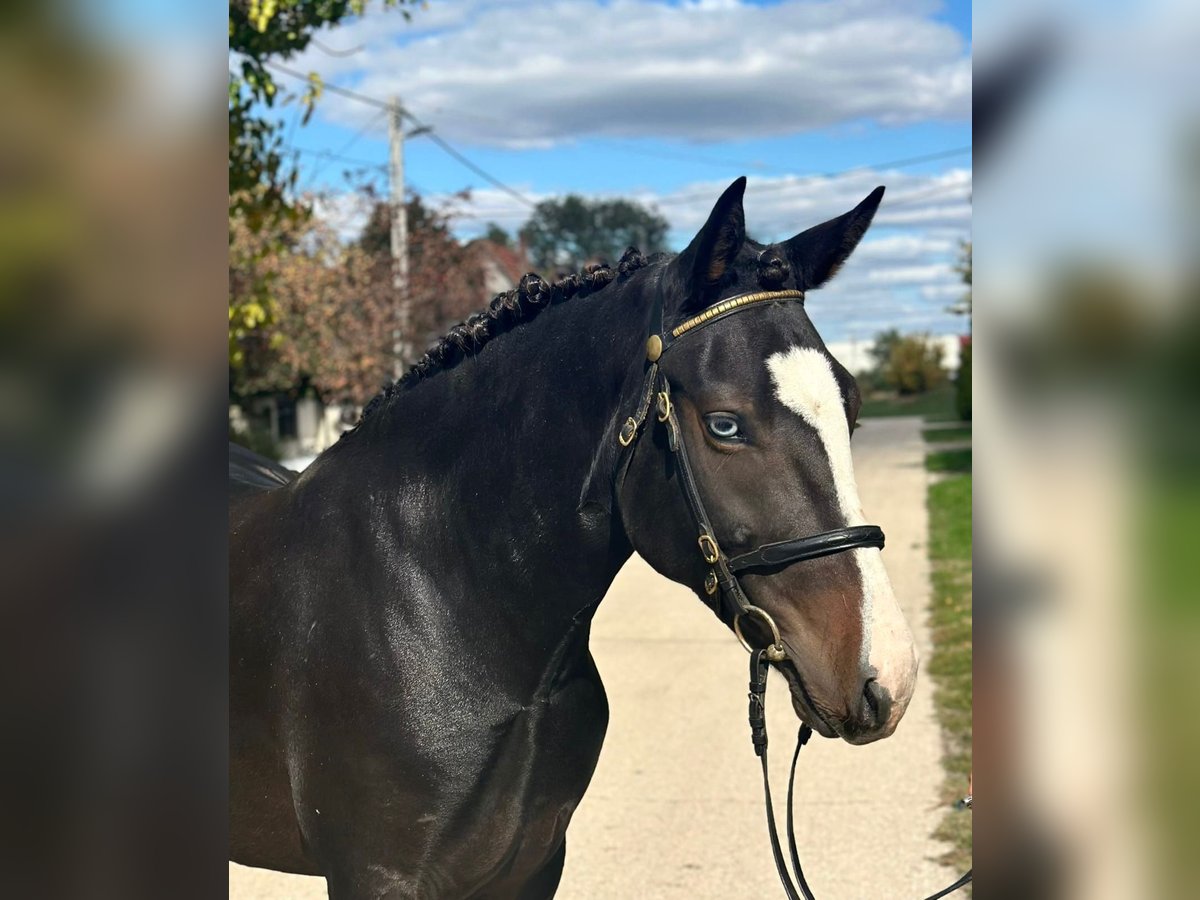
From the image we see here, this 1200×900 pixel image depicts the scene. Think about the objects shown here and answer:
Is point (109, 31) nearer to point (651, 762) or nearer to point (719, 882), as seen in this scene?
point (719, 882)

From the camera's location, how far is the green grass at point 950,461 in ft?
62.3

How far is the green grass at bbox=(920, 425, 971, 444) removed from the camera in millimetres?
25391

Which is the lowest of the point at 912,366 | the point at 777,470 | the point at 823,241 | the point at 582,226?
the point at 912,366

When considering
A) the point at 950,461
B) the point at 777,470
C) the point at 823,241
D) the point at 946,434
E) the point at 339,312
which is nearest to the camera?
the point at 777,470

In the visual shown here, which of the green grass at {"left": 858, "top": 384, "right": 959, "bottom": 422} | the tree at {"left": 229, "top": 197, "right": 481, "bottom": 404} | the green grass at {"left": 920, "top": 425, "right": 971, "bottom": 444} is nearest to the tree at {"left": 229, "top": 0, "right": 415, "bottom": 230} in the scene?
the tree at {"left": 229, "top": 197, "right": 481, "bottom": 404}

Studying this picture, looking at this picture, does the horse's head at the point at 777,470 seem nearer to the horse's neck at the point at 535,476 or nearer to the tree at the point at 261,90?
the horse's neck at the point at 535,476

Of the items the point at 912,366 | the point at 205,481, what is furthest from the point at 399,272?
the point at 912,366

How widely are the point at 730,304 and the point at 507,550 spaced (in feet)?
2.13

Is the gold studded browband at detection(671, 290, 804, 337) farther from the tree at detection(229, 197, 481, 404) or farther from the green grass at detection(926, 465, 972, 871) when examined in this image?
the tree at detection(229, 197, 481, 404)

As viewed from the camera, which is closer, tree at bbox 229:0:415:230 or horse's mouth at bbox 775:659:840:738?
horse's mouth at bbox 775:659:840:738

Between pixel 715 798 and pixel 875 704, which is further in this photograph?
pixel 715 798

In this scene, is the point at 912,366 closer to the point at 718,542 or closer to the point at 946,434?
the point at 946,434

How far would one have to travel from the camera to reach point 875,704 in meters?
1.71

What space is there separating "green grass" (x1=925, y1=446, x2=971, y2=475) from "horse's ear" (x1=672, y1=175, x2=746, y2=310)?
16958 mm
